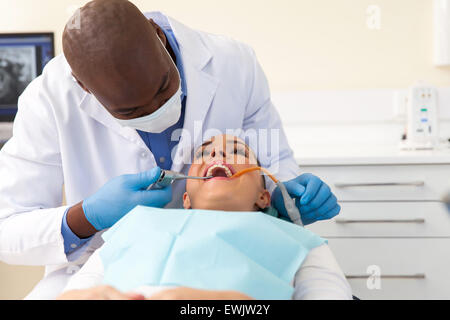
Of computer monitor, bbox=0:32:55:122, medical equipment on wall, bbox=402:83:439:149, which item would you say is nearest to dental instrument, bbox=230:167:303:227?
medical equipment on wall, bbox=402:83:439:149

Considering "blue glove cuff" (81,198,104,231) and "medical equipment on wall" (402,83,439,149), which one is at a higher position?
"medical equipment on wall" (402,83,439,149)

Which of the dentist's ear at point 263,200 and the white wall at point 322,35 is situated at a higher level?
the white wall at point 322,35

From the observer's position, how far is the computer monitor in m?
2.54

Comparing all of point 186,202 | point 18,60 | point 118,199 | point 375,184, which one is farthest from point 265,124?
point 18,60

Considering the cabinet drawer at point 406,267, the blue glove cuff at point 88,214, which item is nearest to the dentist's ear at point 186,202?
the blue glove cuff at point 88,214

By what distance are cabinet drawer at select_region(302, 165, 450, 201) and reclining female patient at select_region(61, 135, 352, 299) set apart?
756mm

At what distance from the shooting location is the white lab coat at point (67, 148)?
1193 mm

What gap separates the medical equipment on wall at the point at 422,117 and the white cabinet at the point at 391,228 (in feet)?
0.85

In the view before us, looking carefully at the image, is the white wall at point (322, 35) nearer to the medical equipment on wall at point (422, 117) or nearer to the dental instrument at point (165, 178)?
the medical equipment on wall at point (422, 117)

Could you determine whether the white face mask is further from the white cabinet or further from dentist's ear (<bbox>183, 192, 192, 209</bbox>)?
the white cabinet

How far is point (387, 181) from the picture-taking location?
2082 millimetres

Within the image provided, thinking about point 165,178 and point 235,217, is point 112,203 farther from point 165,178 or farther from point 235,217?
point 235,217
